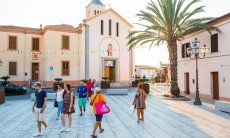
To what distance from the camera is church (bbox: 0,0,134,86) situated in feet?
117

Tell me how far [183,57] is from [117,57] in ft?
47.4

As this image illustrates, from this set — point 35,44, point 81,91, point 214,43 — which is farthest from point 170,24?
point 35,44

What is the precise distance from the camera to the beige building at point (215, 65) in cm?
1962

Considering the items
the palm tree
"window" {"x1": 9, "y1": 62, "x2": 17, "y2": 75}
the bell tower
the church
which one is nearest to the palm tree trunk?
the palm tree

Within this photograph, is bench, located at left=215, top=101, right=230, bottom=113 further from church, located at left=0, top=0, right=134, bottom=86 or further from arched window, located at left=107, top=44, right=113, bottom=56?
arched window, located at left=107, top=44, right=113, bottom=56

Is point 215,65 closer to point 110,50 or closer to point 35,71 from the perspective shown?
point 110,50

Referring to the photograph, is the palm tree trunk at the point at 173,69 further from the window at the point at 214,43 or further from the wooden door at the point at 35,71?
the wooden door at the point at 35,71

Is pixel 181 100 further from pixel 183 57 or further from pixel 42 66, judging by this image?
pixel 42 66

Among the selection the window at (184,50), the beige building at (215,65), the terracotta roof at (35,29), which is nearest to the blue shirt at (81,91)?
the beige building at (215,65)

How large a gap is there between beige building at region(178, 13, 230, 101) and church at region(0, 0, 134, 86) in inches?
A: 596

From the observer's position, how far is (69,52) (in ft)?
122

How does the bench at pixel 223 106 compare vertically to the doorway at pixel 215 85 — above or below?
below

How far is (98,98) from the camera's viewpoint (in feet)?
30.8

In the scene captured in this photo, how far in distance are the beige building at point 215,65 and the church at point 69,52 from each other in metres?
15.1
